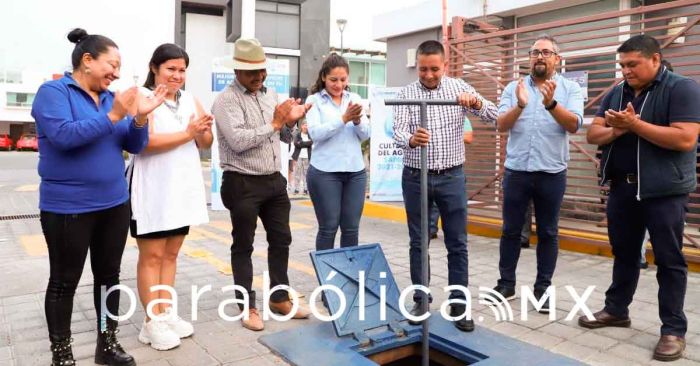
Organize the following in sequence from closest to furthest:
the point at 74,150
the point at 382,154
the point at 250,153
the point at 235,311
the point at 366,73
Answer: the point at 74,150
the point at 250,153
the point at 235,311
the point at 382,154
the point at 366,73

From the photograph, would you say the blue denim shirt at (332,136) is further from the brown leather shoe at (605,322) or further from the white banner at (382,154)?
the white banner at (382,154)

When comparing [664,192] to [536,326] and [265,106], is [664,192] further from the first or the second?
[265,106]

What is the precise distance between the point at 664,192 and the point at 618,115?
1.85 feet

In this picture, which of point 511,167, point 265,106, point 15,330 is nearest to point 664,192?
point 511,167

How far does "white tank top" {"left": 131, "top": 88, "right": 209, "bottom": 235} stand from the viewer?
3297mm

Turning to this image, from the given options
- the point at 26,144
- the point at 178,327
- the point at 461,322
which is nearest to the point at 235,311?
the point at 178,327

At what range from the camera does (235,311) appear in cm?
416

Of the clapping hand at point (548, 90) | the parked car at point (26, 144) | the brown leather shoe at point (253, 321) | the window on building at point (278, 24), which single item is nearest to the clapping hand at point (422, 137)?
the clapping hand at point (548, 90)

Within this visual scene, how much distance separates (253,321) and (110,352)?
3.10 ft

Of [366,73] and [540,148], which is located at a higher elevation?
[366,73]

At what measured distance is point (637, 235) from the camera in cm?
368

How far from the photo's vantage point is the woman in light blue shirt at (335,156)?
4000 mm

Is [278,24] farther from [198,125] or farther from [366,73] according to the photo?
[198,125]

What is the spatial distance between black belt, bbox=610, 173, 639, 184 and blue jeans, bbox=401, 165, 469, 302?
101cm
